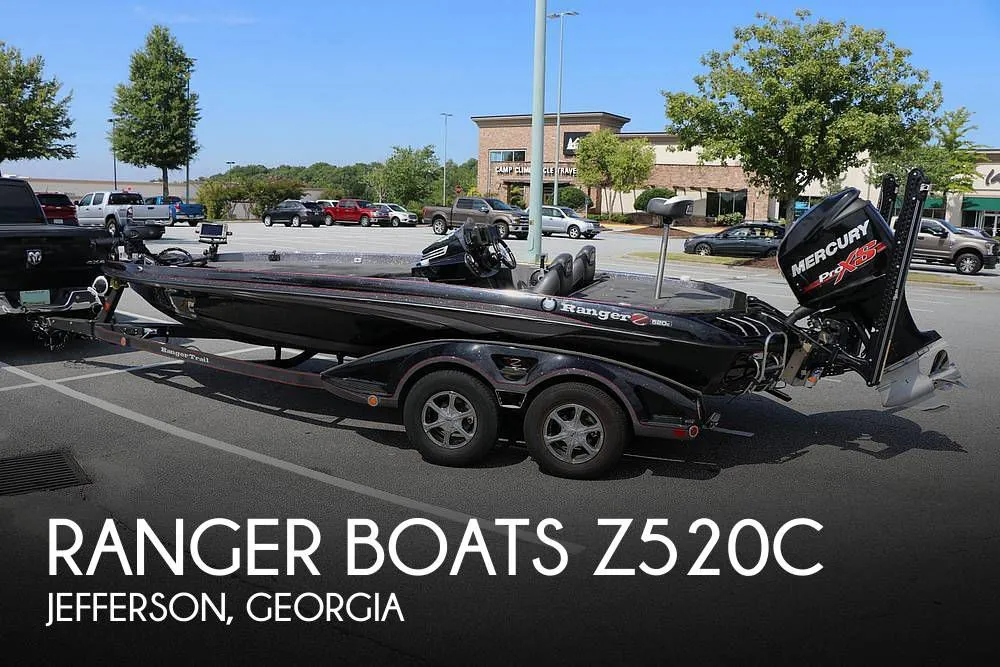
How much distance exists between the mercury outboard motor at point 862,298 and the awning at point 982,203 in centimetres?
5498

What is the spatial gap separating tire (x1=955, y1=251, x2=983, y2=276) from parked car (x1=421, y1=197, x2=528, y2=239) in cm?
1905

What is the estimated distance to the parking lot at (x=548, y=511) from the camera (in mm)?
3598

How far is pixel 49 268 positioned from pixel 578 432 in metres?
6.10

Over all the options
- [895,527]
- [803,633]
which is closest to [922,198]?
[895,527]

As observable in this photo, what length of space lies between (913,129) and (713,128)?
5626mm

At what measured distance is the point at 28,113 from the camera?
4016 cm

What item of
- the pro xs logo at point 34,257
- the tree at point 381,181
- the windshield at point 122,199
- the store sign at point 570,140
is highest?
the store sign at point 570,140

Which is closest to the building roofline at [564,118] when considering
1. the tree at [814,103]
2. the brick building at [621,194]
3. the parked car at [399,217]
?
the brick building at [621,194]

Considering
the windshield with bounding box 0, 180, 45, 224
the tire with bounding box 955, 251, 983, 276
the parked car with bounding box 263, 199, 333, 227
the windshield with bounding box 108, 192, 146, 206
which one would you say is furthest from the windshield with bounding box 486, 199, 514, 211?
the windshield with bounding box 0, 180, 45, 224

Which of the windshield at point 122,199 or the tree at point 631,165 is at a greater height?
the tree at point 631,165

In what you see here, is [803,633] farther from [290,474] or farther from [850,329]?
[290,474]

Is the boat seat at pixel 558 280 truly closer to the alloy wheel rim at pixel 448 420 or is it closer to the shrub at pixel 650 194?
the alloy wheel rim at pixel 448 420

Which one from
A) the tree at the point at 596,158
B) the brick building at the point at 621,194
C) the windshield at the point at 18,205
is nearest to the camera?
the windshield at the point at 18,205

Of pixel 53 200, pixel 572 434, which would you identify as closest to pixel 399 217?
pixel 53 200
